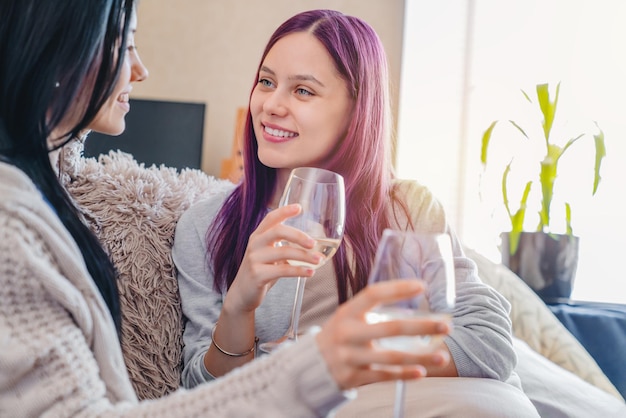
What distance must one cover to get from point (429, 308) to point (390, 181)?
37.2 inches

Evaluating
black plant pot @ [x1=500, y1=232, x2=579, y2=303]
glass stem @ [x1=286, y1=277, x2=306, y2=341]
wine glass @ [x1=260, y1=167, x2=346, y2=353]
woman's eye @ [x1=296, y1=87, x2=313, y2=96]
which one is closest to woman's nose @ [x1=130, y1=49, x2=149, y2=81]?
wine glass @ [x1=260, y1=167, x2=346, y2=353]

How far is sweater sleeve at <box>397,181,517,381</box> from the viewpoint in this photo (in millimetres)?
1136

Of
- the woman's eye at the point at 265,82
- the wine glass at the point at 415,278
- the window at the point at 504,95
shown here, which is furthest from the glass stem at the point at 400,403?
the window at the point at 504,95

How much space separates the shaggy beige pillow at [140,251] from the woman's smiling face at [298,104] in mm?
244

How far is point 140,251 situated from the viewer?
1.30 m

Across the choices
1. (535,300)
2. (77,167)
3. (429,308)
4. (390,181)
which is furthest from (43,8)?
(535,300)

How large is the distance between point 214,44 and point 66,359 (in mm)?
4596

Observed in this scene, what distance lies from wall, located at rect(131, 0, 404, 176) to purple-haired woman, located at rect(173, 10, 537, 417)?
3569 mm

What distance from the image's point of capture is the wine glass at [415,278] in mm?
564

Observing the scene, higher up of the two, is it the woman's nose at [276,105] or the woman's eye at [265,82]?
the woman's eye at [265,82]

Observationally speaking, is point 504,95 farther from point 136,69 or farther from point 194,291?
point 136,69

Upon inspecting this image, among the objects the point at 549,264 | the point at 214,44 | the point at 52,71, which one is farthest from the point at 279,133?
the point at 214,44

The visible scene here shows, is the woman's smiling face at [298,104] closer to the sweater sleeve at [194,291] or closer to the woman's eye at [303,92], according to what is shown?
the woman's eye at [303,92]

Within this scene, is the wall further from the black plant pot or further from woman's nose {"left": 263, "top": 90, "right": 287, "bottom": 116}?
woman's nose {"left": 263, "top": 90, "right": 287, "bottom": 116}
